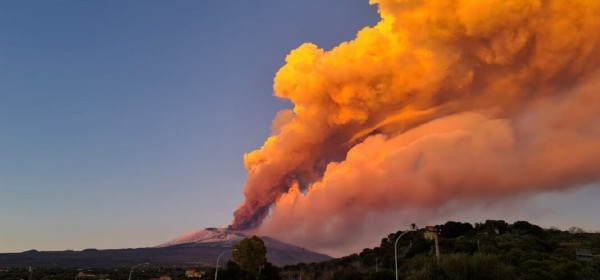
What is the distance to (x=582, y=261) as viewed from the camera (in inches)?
2552

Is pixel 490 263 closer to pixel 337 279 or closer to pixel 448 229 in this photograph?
pixel 337 279

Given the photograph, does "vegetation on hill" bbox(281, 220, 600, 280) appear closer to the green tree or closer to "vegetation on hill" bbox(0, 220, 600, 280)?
"vegetation on hill" bbox(0, 220, 600, 280)

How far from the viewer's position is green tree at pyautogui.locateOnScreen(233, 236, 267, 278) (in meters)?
84.6

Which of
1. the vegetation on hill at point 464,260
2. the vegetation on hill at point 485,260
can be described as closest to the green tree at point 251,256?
the vegetation on hill at point 464,260

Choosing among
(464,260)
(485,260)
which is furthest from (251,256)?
(485,260)

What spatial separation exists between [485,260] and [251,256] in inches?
1865

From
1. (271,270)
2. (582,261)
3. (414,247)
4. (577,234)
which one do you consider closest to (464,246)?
(414,247)

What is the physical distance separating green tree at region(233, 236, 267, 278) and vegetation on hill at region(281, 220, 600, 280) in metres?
14.8

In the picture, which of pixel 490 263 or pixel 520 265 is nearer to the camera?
pixel 490 263

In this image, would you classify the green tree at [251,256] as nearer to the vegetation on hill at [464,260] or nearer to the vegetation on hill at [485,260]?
the vegetation on hill at [464,260]

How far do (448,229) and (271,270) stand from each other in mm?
70595

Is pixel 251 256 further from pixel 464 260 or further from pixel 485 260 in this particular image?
pixel 485 260

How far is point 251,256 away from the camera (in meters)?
85.1

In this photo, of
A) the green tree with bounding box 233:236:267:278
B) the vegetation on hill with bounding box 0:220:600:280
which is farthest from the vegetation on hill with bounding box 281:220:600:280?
the green tree with bounding box 233:236:267:278
